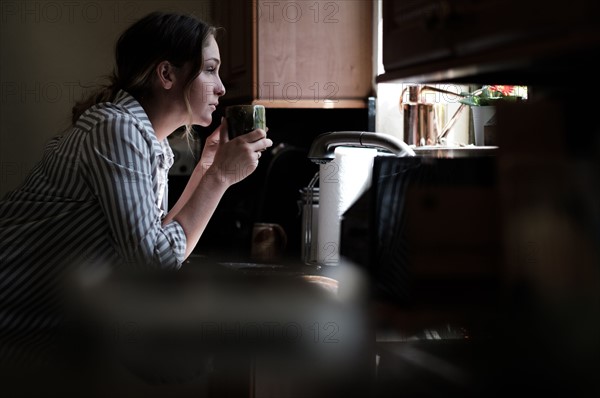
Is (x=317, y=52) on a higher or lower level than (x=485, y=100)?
higher

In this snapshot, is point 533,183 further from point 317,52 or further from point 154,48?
point 317,52

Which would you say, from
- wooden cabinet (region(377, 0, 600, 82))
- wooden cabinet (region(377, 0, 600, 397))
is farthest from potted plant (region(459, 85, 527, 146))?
wooden cabinet (region(377, 0, 600, 82))

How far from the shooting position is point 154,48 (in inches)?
76.8

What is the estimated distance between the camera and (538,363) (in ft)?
3.04

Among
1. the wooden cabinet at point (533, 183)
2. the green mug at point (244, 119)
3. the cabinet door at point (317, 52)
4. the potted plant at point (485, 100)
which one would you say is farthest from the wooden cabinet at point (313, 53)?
the wooden cabinet at point (533, 183)

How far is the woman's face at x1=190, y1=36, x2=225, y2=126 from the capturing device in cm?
200

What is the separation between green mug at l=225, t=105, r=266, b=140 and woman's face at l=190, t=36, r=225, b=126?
57mm

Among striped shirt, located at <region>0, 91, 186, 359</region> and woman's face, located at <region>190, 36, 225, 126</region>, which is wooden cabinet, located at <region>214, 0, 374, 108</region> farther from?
striped shirt, located at <region>0, 91, 186, 359</region>

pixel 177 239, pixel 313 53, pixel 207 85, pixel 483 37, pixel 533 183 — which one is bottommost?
pixel 177 239

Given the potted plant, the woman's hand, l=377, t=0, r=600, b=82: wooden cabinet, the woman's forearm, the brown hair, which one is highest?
the brown hair

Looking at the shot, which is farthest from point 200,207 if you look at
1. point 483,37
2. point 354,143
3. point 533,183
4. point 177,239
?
point 483,37

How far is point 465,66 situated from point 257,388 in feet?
1.10

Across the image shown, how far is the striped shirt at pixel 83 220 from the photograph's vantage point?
166 cm

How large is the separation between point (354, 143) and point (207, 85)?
1.25ft
